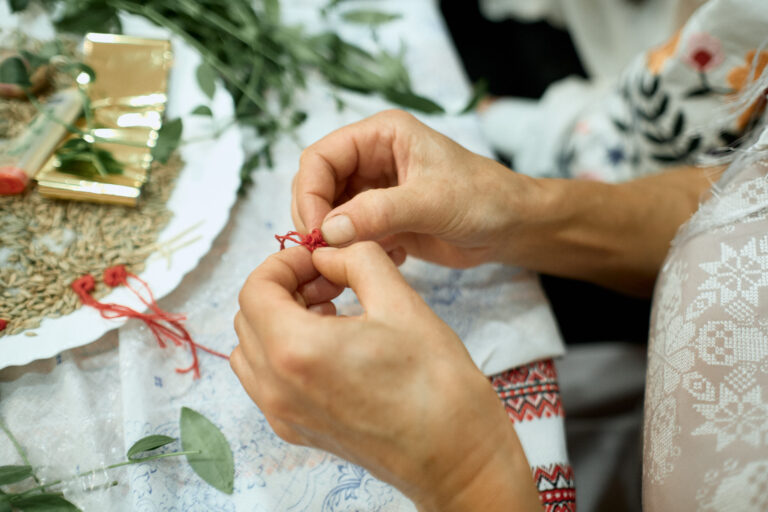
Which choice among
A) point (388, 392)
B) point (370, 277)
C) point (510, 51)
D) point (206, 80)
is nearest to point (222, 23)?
point (206, 80)

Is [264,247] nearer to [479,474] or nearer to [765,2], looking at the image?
[479,474]

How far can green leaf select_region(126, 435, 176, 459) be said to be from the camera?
0.58 metres

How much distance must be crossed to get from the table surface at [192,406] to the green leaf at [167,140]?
7 centimetres

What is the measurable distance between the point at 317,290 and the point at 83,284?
29 cm

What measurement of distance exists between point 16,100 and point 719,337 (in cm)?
96

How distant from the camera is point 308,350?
452 millimetres

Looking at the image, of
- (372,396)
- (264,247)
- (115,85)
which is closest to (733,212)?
(372,396)

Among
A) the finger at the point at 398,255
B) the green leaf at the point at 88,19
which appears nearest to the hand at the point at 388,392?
the finger at the point at 398,255

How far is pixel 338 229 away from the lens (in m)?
0.60

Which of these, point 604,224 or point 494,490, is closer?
point 494,490

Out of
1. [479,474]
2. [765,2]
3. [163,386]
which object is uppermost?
[765,2]

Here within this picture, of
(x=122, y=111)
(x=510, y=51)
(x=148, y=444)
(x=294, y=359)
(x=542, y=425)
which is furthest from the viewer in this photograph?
(x=510, y=51)

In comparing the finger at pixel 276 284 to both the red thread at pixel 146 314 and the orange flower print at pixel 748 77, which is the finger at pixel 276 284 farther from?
the orange flower print at pixel 748 77

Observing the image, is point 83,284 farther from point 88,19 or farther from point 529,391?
point 529,391
